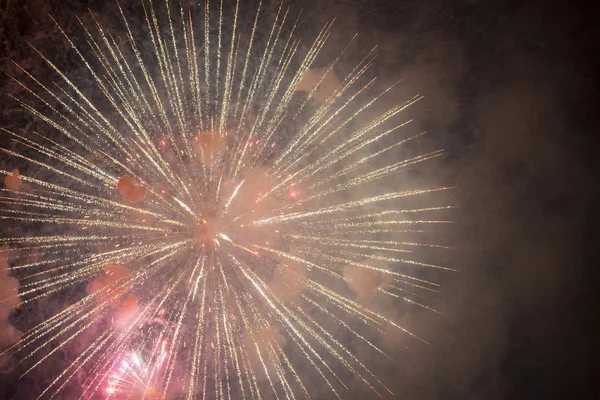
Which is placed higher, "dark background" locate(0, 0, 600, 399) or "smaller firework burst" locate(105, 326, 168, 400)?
"dark background" locate(0, 0, 600, 399)

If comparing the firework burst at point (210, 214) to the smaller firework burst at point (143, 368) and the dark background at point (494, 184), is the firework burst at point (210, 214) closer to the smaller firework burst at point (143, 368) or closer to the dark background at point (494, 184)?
the smaller firework burst at point (143, 368)

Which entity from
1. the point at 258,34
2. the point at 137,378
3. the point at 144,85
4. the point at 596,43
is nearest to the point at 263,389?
the point at 137,378

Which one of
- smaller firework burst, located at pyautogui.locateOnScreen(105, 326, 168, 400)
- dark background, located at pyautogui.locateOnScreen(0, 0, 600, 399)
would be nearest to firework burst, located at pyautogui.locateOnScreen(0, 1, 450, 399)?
smaller firework burst, located at pyautogui.locateOnScreen(105, 326, 168, 400)

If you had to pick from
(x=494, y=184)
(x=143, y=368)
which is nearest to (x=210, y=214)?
(x=143, y=368)

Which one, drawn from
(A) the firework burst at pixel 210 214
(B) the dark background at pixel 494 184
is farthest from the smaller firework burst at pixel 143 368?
(B) the dark background at pixel 494 184

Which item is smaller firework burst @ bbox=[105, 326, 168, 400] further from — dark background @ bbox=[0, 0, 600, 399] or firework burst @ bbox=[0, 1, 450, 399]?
dark background @ bbox=[0, 0, 600, 399]

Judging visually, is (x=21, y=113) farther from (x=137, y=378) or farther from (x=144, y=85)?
(x=137, y=378)
